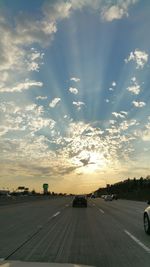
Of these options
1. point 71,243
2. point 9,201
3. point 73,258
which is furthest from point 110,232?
point 9,201

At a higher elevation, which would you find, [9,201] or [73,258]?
[9,201]

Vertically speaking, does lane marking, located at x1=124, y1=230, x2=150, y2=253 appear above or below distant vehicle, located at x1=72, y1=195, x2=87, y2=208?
below

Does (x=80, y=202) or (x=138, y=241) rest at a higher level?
(x=80, y=202)

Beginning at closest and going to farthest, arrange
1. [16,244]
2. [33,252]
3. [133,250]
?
[33,252] → [133,250] → [16,244]

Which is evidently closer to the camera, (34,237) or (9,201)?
(34,237)

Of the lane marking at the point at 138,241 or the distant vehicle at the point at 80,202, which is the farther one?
the distant vehicle at the point at 80,202

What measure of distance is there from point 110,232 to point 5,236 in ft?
13.9

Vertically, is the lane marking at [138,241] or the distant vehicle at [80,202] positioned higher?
the distant vehicle at [80,202]

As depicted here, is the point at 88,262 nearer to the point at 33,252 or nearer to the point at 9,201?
the point at 33,252

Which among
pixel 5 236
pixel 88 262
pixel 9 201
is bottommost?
pixel 88 262

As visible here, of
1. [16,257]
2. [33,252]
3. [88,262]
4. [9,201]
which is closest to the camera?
[88,262]

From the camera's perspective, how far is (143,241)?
14883 mm

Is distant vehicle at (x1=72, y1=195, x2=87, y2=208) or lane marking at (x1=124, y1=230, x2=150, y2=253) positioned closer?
lane marking at (x1=124, y1=230, x2=150, y2=253)

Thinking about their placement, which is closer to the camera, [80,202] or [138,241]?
[138,241]
